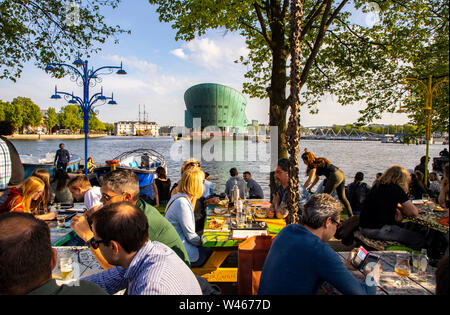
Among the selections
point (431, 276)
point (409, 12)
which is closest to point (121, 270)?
point (431, 276)

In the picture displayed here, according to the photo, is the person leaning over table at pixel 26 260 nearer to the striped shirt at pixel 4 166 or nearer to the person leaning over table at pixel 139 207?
the person leaning over table at pixel 139 207

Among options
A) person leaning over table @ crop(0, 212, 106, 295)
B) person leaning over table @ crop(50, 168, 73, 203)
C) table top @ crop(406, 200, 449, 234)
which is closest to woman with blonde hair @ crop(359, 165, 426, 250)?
table top @ crop(406, 200, 449, 234)

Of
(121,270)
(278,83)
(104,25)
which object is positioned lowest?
(121,270)

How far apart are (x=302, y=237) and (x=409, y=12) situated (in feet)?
28.7

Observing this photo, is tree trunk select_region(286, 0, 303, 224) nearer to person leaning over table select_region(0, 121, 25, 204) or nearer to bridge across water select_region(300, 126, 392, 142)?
person leaning over table select_region(0, 121, 25, 204)

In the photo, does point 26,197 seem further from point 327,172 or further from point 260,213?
point 327,172

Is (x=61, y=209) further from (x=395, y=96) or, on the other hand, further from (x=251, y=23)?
(x=395, y=96)

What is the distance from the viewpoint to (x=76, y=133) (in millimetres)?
118625

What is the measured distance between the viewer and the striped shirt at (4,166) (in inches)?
136

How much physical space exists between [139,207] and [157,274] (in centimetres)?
88

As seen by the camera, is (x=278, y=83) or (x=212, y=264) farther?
(x=278, y=83)

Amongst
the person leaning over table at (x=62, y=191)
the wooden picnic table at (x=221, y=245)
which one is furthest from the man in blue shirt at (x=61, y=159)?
the wooden picnic table at (x=221, y=245)

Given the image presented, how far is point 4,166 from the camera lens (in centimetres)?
350

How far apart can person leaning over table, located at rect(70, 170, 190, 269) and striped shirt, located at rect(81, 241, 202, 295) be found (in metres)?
0.53
